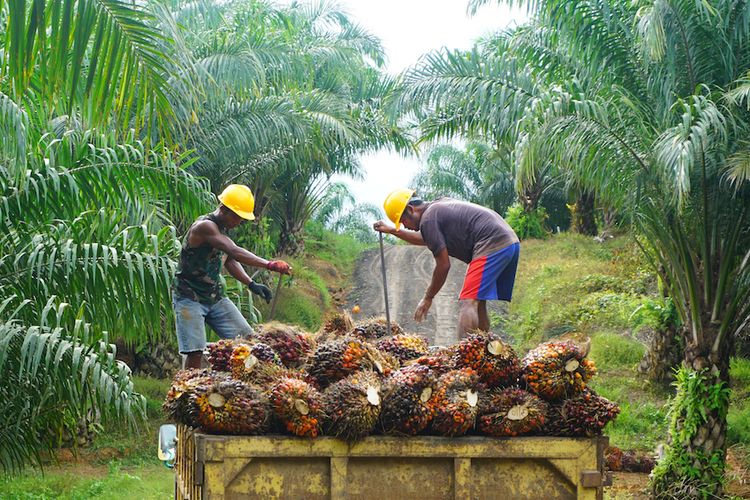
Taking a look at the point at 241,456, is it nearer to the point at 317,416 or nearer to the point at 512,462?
the point at 317,416

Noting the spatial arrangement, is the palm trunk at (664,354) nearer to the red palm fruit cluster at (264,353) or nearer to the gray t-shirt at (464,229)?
the gray t-shirt at (464,229)

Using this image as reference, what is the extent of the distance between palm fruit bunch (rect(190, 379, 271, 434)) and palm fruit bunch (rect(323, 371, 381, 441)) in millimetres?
280

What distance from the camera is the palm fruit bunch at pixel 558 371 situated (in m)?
4.51

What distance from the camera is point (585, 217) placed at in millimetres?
25609

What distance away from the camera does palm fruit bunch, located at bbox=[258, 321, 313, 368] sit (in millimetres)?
5281

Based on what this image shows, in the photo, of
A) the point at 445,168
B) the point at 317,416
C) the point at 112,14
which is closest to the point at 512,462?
the point at 317,416

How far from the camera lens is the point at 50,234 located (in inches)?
289

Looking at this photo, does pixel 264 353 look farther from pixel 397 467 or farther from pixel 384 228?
pixel 384 228

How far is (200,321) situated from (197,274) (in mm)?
351

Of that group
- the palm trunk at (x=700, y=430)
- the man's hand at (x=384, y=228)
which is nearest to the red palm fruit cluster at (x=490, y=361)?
the man's hand at (x=384, y=228)

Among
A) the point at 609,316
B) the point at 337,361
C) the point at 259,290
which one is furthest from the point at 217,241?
the point at 609,316

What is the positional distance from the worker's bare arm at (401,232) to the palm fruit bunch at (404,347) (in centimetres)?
165

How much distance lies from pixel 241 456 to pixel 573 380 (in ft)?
5.03

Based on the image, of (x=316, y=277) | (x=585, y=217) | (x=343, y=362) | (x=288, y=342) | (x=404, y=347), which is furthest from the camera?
(x=585, y=217)
